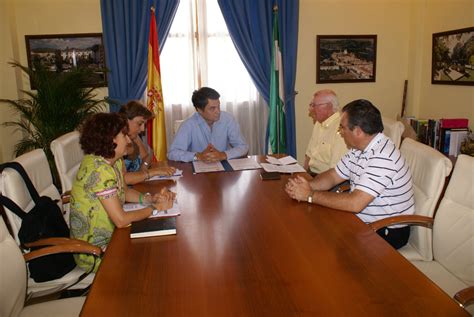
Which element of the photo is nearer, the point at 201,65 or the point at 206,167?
the point at 206,167

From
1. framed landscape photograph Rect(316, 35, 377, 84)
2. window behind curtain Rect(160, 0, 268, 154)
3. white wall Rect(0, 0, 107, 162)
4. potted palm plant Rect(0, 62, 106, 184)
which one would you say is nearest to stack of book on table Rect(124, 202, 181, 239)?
potted palm plant Rect(0, 62, 106, 184)

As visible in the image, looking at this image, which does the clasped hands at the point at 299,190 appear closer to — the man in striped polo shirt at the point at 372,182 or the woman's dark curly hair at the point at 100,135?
the man in striped polo shirt at the point at 372,182

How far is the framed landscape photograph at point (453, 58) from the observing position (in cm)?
403

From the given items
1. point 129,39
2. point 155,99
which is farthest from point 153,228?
point 129,39

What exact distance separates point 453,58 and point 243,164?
280 centimetres

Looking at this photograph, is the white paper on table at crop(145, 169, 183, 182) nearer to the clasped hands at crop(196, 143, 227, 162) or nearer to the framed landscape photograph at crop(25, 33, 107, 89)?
the clasped hands at crop(196, 143, 227, 162)

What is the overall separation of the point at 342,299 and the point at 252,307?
0.27 m

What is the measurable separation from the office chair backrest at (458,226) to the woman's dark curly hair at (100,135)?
1.62 metres

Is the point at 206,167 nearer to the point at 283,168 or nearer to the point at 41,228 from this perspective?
the point at 283,168

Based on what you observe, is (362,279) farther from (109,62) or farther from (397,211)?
(109,62)

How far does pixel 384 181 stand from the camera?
202 centimetres

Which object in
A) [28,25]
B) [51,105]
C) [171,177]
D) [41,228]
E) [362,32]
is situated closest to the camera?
[41,228]

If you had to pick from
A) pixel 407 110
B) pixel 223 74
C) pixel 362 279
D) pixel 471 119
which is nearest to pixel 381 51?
pixel 407 110

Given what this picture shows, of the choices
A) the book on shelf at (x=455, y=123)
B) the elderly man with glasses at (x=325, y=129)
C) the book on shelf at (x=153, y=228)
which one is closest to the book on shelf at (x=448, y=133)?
the book on shelf at (x=455, y=123)
